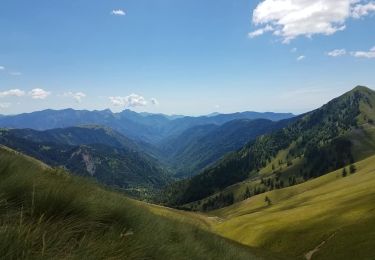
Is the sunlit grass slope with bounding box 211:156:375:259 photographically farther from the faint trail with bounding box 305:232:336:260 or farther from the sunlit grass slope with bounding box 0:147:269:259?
the sunlit grass slope with bounding box 0:147:269:259

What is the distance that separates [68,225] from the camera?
7031mm

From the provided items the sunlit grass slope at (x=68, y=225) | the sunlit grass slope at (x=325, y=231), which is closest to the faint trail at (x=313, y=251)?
the sunlit grass slope at (x=325, y=231)

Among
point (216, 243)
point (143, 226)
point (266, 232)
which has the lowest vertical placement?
point (266, 232)

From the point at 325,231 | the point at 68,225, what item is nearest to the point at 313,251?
the point at 325,231

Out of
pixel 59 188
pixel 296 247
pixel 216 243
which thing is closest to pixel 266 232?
pixel 296 247

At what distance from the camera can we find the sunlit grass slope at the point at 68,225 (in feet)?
17.7

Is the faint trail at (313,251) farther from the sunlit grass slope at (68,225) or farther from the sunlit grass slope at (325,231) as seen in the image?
the sunlit grass slope at (68,225)

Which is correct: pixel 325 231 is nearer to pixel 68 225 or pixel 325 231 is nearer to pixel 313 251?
pixel 313 251

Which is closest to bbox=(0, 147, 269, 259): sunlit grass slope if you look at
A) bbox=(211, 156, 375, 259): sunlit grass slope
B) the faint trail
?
bbox=(211, 156, 375, 259): sunlit grass slope

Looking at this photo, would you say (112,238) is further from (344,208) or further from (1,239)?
(344,208)

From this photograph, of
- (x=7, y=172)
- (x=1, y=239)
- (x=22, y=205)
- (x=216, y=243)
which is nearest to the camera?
(x=1, y=239)

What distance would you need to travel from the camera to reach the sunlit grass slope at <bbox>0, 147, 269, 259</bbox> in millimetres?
5398

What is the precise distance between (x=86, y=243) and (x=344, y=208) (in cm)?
8001

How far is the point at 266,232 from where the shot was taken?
8650 centimetres
